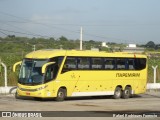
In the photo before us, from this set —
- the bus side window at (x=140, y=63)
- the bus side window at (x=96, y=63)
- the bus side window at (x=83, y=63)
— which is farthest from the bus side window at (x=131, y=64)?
the bus side window at (x=83, y=63)

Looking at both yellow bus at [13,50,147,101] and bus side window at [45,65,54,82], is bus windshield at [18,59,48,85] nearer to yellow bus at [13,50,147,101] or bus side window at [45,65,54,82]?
yellow bus at [13,50,147,101]

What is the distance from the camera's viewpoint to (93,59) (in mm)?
28484

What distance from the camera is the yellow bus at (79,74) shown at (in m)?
25.7

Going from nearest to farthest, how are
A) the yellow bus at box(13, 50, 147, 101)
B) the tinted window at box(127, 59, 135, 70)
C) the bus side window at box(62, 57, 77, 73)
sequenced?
the yellow bus at box(13, 50, 147, 101)
the bus side window at box(62, 57, 77, 73)
the tinted window at box(127, 59, 135, 70)

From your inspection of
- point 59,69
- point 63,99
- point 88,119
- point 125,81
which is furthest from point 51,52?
point 88,119

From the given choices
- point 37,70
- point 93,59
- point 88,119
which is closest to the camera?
point 88,119

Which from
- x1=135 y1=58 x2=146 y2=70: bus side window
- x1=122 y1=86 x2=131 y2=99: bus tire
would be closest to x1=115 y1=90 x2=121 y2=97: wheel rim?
x1=122 y1=86 x2=131 y2=99: bus tire

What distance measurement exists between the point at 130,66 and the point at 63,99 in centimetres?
633

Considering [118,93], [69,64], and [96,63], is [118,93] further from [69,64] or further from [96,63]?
[69,64]

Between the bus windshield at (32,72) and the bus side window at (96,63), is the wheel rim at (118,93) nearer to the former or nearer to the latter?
the bus side window at (96,63)

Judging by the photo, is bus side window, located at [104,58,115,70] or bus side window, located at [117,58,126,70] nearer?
bus side window, located at [104,58,115,70]

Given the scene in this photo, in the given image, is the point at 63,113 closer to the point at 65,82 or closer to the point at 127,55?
the point at 65,82

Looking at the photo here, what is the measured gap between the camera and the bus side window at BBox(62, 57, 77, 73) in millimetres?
26609

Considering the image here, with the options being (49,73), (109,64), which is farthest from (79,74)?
(109,64)
